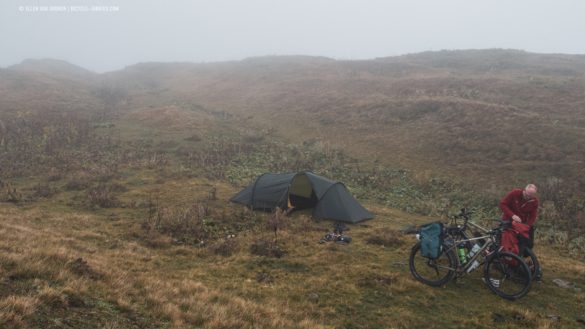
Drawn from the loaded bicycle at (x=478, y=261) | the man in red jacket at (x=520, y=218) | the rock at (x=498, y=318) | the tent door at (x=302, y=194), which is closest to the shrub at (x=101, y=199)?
the tent door at (x=302, y=194)

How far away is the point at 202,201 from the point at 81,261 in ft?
31.9

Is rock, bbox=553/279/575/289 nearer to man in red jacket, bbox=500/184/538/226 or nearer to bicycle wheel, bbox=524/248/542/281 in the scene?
bicycle wheel, bbox=524/248/542/281

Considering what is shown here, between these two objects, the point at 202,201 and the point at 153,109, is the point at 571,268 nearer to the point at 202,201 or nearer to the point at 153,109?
the point at 202,201

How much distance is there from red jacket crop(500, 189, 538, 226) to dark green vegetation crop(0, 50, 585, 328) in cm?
193

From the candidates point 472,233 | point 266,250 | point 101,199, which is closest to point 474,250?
point 472,233

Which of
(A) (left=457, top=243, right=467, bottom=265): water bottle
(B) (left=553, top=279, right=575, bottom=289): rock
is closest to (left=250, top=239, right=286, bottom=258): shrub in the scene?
(A) (left=457, top=243, right=467, bottom=265): water bottle

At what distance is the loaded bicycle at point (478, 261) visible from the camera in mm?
9422

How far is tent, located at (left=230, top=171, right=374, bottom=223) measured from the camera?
55.6ft

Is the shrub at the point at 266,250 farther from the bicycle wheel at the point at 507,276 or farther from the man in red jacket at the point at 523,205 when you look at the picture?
the man in red jacket at the point at 523,205

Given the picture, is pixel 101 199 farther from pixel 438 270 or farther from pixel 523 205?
pixel 523 205

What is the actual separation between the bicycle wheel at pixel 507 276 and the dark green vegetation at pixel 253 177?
403 millimetres

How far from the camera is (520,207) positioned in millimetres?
10445

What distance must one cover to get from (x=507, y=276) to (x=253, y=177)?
17330 mm

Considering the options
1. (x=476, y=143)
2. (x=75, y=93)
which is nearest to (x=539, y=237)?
(x=476, y=143)
